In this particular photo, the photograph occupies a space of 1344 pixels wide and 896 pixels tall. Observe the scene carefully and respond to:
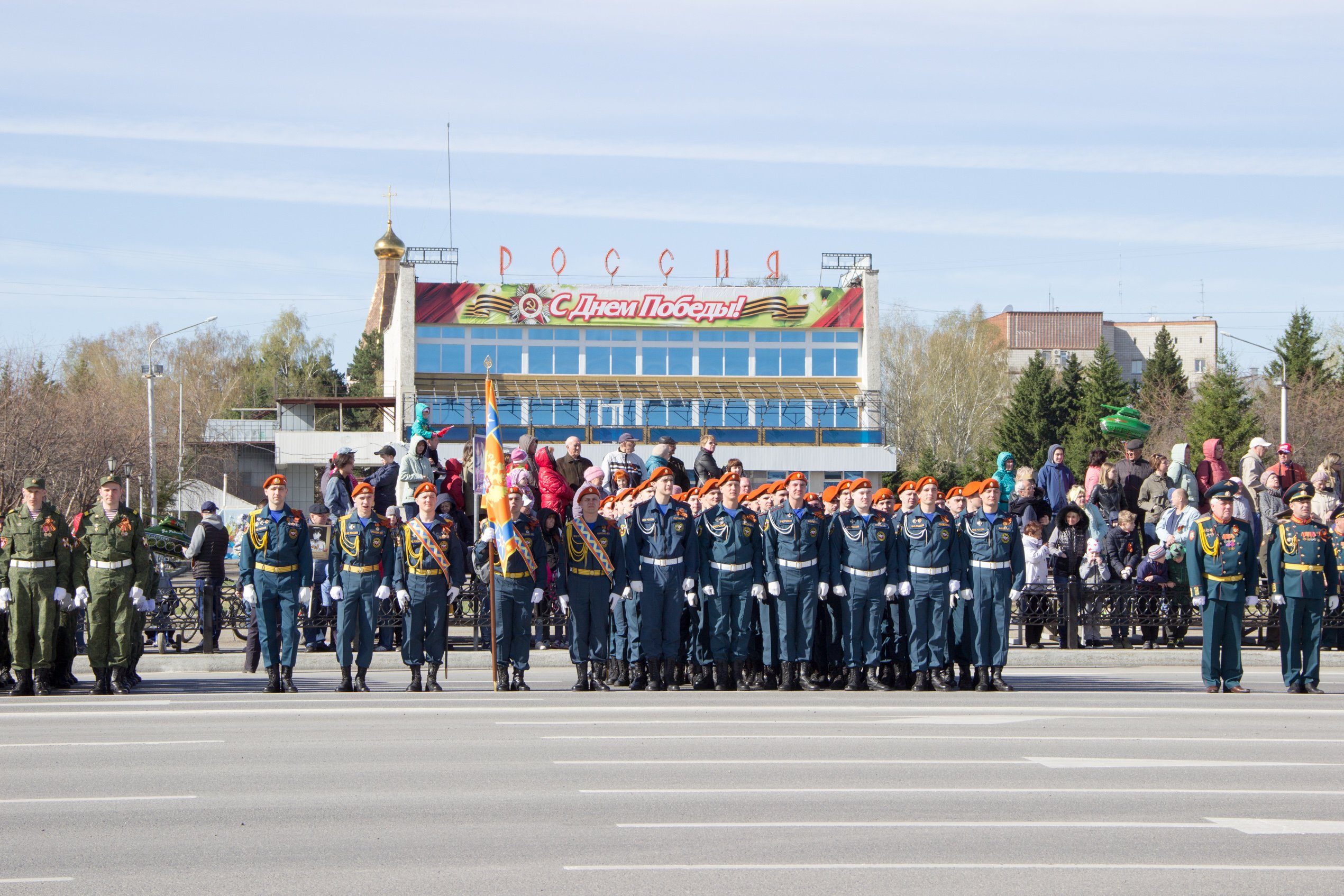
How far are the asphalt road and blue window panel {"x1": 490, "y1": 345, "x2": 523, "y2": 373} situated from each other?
46803 millimetres

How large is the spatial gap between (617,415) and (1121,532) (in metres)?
41.2

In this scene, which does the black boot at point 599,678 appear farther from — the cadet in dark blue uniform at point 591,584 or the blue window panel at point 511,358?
the blue window panel at point 511,358

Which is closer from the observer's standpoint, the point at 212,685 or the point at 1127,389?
the point at 212,685

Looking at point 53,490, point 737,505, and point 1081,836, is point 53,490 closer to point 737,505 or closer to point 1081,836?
point 737,505

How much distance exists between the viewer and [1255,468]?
2048 centimetres

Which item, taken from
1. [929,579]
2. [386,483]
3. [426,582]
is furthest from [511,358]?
[929,579]

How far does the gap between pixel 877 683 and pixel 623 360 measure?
46859 millimetres

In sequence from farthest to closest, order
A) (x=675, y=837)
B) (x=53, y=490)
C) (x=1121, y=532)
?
(x=53, y=490) < (x=1121, y=532) < (x=675, y=837)

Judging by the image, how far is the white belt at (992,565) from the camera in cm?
1451

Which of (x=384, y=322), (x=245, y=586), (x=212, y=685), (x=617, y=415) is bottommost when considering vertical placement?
(x=212, y=685)

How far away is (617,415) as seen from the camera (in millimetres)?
59188

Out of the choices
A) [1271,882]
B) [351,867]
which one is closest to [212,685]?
[351,867]

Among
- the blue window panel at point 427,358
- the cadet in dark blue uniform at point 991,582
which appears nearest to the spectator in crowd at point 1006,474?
the cadet in dark blue uniform at point 991,582

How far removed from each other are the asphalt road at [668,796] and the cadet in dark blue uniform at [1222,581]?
3.46ft
